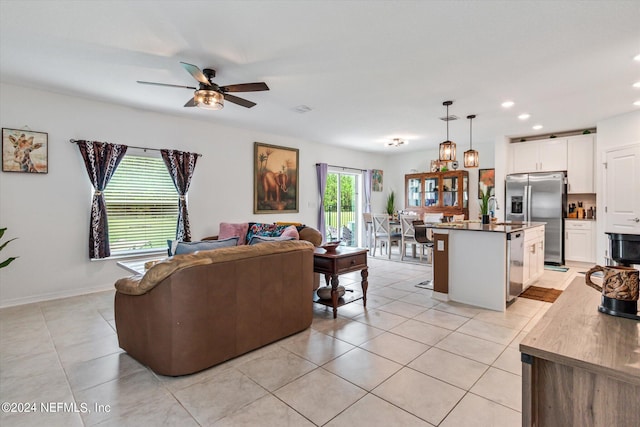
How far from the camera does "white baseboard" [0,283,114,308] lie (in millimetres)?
3754

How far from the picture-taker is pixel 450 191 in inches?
307

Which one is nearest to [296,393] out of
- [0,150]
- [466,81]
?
[466,81]

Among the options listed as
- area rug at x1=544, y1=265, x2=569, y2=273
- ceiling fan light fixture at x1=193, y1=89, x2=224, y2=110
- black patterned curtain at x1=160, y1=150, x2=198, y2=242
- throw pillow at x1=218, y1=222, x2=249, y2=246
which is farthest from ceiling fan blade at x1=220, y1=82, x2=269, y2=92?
area rug at x1=544, y1=265, x2=569, y2=273

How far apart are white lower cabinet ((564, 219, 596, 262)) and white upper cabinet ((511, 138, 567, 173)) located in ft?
3.60

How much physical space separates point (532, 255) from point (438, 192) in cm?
374

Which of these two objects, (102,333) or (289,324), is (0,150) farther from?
(289,324)

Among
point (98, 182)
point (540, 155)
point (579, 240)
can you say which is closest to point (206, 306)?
point (98, 182)

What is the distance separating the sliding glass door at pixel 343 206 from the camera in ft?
25.9

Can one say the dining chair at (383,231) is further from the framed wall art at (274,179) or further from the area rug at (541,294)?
the area rug at (541,294)

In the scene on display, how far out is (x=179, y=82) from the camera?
364 centimetres

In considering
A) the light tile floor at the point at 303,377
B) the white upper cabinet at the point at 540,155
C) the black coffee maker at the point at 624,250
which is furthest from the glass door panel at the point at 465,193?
the black coffee maker at the point at 624,250

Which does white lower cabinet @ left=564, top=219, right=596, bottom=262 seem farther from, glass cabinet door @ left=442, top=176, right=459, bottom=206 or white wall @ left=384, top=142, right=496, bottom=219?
glass cabinet door @ left=442, top=176, right=459, bottom=206

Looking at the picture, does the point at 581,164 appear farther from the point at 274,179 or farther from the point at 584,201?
the point at 274,179

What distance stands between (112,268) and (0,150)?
1.89m
